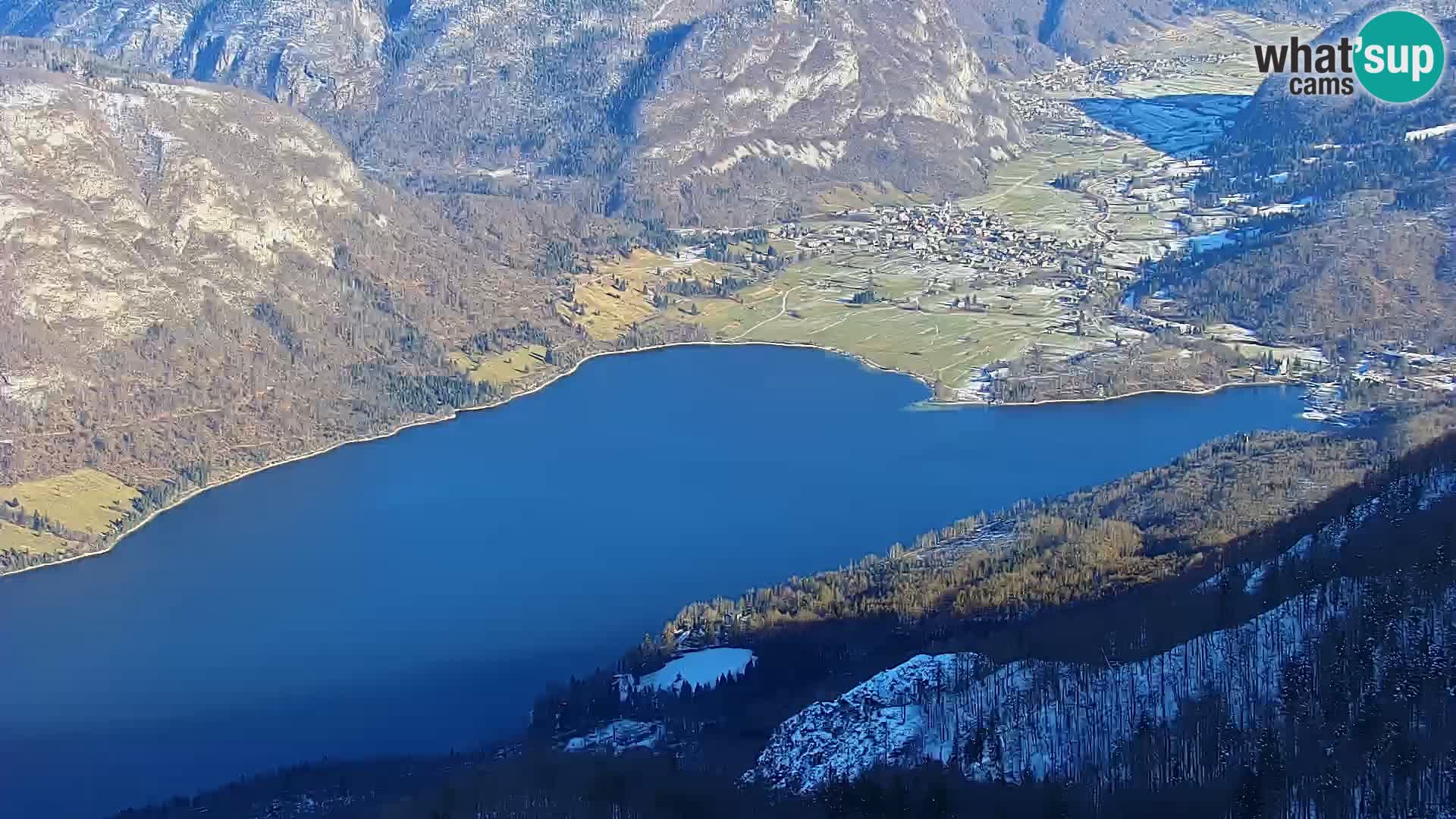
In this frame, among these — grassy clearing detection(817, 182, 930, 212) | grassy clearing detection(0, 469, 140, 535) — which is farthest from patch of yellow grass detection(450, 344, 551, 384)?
grassy clearing detection(817, 182, 930, 212)

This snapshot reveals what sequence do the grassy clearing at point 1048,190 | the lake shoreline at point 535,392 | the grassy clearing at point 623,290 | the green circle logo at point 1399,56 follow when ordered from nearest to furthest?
1. the lake shoreline at point 535,392
2. the grassy clearing at point 623,290
3. the grassy clearing at point 1048,190
4. the green circle logo at point 1399,56

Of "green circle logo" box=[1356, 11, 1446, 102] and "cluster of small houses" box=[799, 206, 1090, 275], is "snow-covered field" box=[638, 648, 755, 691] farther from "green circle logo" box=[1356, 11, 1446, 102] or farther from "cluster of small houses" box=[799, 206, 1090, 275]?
"green circle logo" box=[1356, 11, 1446, 102]

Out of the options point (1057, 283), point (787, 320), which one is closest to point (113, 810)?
point (787, 320)

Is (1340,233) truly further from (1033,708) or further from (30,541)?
(30,541)

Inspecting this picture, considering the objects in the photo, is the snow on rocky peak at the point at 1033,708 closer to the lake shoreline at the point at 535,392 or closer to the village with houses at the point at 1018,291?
the lake shoreline at the point at 535,392

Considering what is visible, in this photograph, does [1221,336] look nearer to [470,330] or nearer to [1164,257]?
[1164,257]

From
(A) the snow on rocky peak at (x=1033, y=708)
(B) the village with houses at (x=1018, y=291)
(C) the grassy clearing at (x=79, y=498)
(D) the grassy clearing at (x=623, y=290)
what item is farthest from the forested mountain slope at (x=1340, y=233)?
(C) the grassy clearing at (x=79, y=498)
